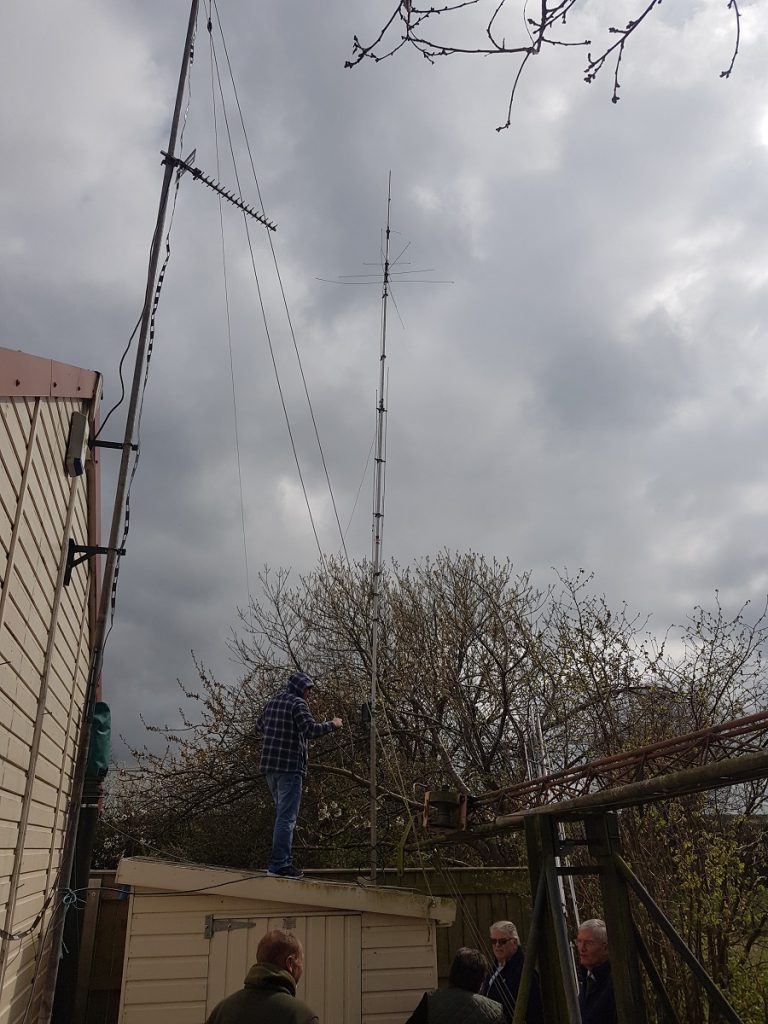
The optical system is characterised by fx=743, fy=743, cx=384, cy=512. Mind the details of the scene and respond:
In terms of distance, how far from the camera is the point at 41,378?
414 cm

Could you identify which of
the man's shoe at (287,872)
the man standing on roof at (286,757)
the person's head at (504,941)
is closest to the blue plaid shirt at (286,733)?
the man standing on roof at (286,757)

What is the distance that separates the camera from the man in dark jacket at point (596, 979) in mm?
4246

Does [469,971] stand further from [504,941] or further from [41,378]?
[41,378]

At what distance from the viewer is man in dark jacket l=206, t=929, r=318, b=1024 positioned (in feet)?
10.7

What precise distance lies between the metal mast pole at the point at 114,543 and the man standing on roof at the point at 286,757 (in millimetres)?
1632

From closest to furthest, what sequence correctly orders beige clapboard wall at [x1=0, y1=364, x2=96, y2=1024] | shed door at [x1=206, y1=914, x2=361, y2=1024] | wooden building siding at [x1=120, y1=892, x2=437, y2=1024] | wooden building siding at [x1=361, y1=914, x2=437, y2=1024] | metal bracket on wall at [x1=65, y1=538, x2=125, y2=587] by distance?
beige clapboard wall at [x1=0, y1=364, x2=96, y2=1024]
metal bracket on wall at [x1=65, y1=538, x2=125, y2=587]
wooden building siding at [x1=120, y1=892, x2=437, y2=1024]
shed door at [x1=206, y1=914, x2=361, y2=1024]
wooden building siding at [x1=361, y1=914, x2=437, y2=1024]

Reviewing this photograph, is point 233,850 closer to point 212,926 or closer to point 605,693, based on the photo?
point 212,926

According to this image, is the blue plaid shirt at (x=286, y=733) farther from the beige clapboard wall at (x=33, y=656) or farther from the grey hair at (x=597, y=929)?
the grey hair at (x=597, y=929)

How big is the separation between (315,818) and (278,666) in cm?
267

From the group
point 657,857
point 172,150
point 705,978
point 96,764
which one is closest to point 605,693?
point 657,857

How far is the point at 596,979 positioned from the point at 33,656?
3.89 metres

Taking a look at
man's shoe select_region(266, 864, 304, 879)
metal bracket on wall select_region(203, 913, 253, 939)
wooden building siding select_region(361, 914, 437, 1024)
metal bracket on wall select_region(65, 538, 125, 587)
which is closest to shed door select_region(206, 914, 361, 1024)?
metal bracket on wall select_region(203, 913, 253, 939)

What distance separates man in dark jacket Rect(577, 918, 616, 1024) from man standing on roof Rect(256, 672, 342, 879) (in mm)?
2709

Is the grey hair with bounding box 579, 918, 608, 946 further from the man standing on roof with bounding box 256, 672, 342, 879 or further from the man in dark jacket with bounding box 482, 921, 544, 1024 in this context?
the man standing on roof with bounding box 256, 672, 342, 879
